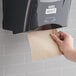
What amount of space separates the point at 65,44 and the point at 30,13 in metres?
0.25

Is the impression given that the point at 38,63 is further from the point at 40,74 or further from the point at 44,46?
the point at 44,46

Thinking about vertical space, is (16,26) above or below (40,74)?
above

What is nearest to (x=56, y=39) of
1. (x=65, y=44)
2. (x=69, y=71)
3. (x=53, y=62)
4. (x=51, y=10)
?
(x=65, y=44)

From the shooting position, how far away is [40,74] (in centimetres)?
139

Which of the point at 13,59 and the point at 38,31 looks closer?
the point at 38,31

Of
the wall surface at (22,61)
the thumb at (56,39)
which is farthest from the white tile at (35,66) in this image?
the thumb at (56,39)

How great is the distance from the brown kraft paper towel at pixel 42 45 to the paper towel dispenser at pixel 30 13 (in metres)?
0.07

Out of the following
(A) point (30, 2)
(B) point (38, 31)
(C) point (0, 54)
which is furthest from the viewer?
(C) point (0, 54)

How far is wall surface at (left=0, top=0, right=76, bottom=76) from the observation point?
4.15 ft

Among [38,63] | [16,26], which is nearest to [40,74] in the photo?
[38,63]

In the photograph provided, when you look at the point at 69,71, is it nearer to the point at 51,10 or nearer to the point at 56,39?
the point at 56,39

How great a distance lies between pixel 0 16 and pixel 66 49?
0.40 metres

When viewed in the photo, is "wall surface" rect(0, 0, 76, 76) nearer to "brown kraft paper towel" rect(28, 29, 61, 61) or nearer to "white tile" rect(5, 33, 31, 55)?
"white tile" rect(5, 33, 31, 55)

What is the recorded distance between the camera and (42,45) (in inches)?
45.3
